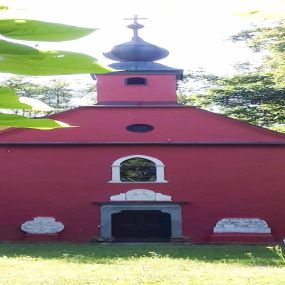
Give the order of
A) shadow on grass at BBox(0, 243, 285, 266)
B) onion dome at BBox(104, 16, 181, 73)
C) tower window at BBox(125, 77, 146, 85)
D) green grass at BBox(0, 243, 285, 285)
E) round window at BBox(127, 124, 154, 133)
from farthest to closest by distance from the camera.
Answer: onion dome at BBox(104, 16, 181, 73) < tower window at BBox(125, 77, 146, 85) < round window at BBox(127, 124, 154, 133) < shadow on grass at BBox(0, 243, 285, 266) < green grass at BBox(0, 243, 285, 285)

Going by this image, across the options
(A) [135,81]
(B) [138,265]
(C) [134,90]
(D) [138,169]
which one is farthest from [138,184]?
(B) [138,265]

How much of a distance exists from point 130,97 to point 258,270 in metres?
7.77

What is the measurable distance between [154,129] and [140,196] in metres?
1.59

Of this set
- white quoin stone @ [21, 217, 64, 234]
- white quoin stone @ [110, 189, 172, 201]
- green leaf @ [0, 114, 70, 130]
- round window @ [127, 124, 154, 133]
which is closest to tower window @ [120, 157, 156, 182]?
white quoin stone @ [110, 189, 172, 201]

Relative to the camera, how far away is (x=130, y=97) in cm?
1477

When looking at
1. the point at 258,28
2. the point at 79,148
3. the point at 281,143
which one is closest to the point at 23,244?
the point at 79,148

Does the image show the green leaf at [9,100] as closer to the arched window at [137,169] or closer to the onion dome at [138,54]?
the arched window at [137,169]

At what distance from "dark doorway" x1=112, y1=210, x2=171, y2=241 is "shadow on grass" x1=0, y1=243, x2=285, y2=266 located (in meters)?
0.87

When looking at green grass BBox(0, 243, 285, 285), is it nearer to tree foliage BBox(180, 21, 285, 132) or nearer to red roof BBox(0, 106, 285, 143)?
red roof BBox(0, 106, 285, 143)

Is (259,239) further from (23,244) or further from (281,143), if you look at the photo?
(23,244)

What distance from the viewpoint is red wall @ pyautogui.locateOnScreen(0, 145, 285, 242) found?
43.0 ft

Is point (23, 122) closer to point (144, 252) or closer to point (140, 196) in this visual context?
point (144, 252)

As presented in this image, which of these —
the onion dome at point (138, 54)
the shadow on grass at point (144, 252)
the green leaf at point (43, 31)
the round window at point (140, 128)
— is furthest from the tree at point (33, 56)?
the onion dome at point (138, 54)

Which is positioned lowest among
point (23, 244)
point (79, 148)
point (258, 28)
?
point (23, 244)
